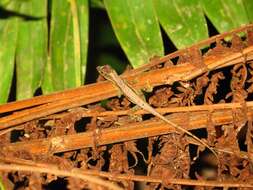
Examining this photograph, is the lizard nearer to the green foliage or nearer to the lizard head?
the lizard head

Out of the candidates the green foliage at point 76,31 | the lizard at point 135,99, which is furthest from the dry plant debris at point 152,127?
the green foliage at point 76,31

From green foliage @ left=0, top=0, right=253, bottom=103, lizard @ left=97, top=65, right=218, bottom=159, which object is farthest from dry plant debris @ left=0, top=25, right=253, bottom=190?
green foliage @ left=0, top=0, right=253, bottom=103

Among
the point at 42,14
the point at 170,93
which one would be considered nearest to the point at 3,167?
the point at 170,93

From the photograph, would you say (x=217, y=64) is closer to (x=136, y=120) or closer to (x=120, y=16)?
(x=136, y=120)

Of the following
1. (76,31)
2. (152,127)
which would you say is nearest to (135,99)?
(152,127)

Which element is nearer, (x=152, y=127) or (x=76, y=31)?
(x=152, y=127)

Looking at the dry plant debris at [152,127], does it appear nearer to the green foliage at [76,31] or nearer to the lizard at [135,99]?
the lizard at [135,99]

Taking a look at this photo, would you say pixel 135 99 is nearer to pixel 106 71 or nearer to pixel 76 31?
pixel 106 71
